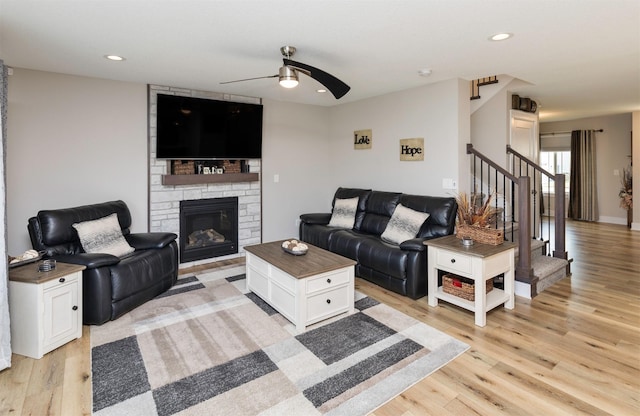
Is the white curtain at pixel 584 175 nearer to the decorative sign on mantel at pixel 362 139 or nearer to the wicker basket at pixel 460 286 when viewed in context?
the decorative sign on mantel at pixel 362 139

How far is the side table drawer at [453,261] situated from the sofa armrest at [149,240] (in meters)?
2.82

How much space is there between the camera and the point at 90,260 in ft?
9.67

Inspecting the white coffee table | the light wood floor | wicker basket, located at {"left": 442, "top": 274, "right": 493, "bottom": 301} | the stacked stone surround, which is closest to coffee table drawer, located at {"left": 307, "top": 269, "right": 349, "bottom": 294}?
the white coffee table

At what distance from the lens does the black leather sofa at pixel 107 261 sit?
2.96 meters

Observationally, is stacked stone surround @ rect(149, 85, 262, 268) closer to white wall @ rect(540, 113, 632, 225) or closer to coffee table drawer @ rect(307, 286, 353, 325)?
coffee table drawer @ rect(307, 286, 353, 325)

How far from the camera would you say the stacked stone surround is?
14.6 ft

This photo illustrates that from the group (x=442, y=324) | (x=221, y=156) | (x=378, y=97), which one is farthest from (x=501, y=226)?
(x=221, y=156)

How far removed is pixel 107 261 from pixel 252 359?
1.57 metres

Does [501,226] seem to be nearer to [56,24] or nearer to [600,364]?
[600,364]

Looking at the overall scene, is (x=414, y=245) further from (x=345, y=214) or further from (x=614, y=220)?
(x=614, y=220)

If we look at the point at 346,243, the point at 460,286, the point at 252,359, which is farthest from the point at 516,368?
the point at 346,243

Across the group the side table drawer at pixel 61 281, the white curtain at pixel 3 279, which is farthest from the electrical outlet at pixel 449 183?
the white curtain at pixel 3 279

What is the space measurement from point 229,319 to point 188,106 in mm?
2836

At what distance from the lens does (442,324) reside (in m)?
3.02
